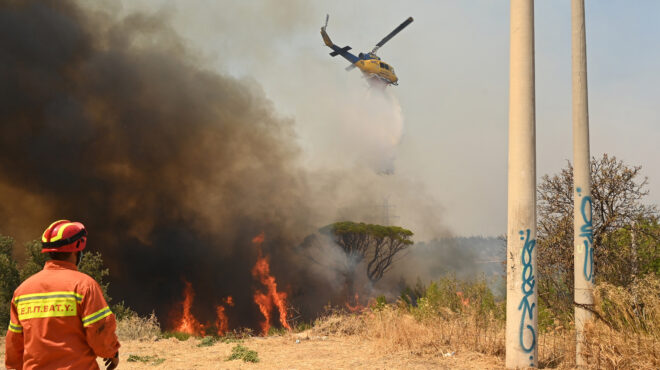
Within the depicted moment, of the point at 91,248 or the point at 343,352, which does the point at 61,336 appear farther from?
the point at 91,248

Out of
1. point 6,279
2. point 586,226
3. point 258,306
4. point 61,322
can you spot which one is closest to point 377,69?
point 258,306

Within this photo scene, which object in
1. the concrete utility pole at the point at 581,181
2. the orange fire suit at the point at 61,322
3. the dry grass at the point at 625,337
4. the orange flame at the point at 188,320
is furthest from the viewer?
the orange flame at the point at 188,320

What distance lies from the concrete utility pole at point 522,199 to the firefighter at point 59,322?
20.6 feet

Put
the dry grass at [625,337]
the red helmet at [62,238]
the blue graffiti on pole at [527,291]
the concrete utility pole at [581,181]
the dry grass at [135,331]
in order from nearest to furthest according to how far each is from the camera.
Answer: the red helmet at [62,238], the dry grass at [625,337], the blue graffiti on pole at [527,291], the concrete utility pole at [581,181], the dry grass at [135,331]

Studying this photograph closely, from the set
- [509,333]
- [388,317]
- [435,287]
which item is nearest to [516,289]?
[509,333]

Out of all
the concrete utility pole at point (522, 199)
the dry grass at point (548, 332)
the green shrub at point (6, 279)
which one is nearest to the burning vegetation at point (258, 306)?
the green shrub at point (6, 279)

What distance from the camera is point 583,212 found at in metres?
8.20

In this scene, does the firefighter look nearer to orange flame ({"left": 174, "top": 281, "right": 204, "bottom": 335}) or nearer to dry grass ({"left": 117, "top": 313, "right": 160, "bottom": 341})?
dry grass ({"left": 117, "top": 313, "right": 160, "bottom": 341})

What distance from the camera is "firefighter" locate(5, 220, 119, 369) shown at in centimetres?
332

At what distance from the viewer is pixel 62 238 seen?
3.48 m

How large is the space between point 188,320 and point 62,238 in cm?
3326

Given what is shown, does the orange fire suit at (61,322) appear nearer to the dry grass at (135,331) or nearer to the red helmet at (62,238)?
the red helmet at (62,238)

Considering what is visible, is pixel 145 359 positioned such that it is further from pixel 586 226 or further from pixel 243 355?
pixel 586 226

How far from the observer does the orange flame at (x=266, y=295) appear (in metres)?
40.3
